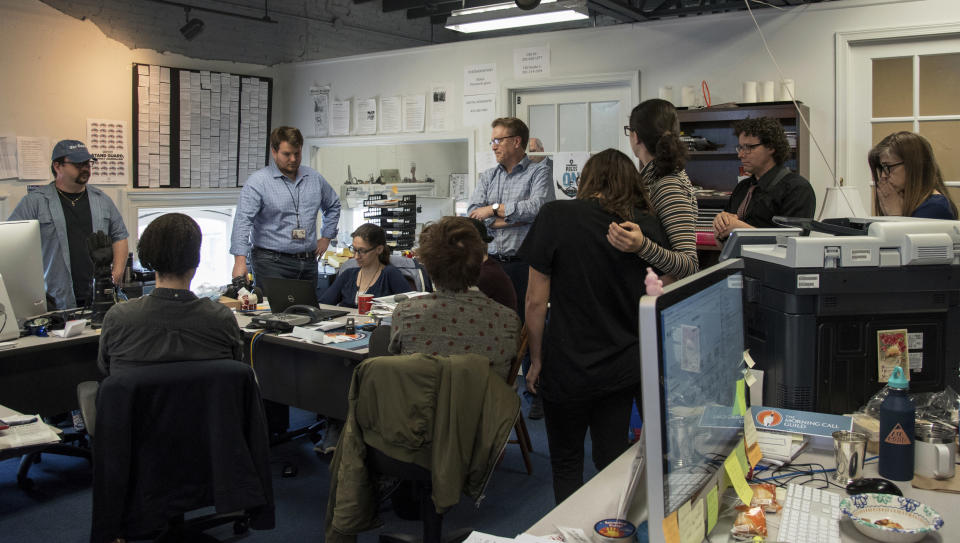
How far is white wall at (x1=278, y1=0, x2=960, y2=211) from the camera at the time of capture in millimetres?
4500

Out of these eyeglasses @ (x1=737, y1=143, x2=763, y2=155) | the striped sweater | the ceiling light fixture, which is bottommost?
the striped sweater

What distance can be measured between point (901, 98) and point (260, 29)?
562cm

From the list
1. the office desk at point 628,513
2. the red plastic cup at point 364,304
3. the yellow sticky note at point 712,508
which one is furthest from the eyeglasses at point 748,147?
the yellow sticky note at point 712,508

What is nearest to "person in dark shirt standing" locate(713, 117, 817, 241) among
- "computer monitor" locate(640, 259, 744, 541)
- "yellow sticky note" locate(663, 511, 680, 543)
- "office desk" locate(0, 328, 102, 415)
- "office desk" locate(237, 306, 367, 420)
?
"office desk" locate(237, 306, 367, 420)

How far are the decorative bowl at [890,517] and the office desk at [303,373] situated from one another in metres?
2.27

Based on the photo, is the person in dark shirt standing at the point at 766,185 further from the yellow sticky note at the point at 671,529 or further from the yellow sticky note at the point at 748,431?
the yellow sticky note at the point at 671,529

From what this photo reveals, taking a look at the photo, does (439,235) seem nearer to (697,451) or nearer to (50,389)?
(697,451)

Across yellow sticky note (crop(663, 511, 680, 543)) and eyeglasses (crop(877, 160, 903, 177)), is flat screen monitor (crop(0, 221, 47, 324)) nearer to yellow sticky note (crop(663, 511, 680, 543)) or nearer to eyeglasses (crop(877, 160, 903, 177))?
yellow sticky note (crop(663, 511, 680, 543))

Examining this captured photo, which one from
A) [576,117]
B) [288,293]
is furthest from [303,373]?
[576,117]

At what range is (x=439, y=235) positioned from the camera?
2719 mm

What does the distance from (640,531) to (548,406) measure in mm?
1121

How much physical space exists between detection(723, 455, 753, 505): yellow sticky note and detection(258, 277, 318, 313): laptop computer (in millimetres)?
2758

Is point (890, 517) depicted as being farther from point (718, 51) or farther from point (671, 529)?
point (718, 51)

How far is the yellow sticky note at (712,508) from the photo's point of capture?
4.45 ft
